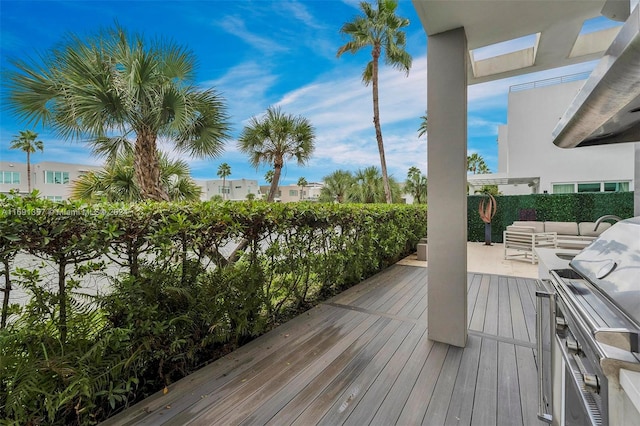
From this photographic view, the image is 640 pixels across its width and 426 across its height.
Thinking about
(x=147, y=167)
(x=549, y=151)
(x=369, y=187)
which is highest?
(x=549, y=151)

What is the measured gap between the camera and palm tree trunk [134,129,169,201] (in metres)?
4.46

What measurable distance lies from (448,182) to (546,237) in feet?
18.0

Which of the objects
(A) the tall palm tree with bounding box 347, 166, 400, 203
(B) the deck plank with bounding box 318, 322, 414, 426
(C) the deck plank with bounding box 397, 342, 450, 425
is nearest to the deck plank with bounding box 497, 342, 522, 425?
(C) the deck plank with bounding box 397, 342, 450, 425

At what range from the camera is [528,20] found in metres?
2.34

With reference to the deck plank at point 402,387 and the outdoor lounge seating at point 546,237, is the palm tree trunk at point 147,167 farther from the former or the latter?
the outdoor lounge seating at point 546,237

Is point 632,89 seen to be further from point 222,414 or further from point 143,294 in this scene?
point 143,294

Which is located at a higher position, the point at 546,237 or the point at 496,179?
the point at 496,179

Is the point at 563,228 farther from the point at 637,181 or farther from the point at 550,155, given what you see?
the point at 550,155

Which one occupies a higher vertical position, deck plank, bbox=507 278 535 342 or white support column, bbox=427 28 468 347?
white support column, bbox=427 28 468 347

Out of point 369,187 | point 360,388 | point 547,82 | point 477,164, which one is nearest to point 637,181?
point 360,388

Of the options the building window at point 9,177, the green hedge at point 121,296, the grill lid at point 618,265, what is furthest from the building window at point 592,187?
the building window at point 9,177

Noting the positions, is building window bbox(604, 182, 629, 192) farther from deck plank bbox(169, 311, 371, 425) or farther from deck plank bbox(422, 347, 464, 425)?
deck plank bbox(169, 311, 371, 425)

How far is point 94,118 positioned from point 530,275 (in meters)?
7.34

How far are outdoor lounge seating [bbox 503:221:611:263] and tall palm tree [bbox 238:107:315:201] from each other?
5789mm
